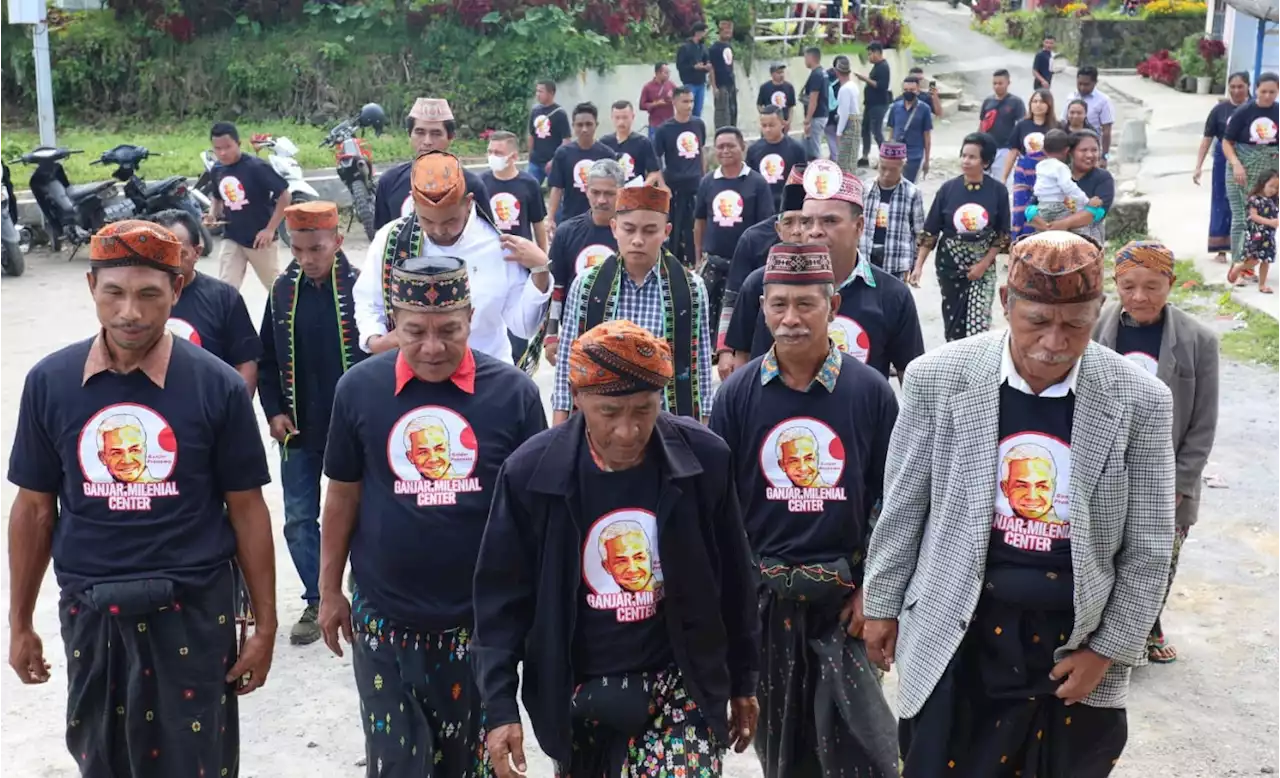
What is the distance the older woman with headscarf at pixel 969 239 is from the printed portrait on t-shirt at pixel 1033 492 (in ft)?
22.6

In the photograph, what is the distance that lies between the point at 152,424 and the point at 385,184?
5.72 m

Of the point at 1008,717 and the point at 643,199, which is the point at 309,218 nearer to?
the point at 643,199

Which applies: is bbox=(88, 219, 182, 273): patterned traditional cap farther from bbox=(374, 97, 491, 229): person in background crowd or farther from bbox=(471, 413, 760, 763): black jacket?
bbox=(374, 97, 491, 229): person in background crowd

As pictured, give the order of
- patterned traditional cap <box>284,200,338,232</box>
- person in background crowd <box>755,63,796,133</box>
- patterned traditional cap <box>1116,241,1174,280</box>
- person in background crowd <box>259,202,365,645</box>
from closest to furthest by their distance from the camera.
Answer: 1. patterned traditional cap <box>1116,241,1174,280</box>
2. patterned traditional cap <box>284,200,338,232</box>
3. person in background crowd <box>259,202,365,645</box>
4. person in background crowd <box>755,63,796,133</box>

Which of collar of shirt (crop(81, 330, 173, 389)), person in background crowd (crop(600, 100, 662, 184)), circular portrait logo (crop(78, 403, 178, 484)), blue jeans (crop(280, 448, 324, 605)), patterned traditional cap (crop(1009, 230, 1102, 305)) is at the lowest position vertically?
blue jeans (crop(280, 448, 324, 605))

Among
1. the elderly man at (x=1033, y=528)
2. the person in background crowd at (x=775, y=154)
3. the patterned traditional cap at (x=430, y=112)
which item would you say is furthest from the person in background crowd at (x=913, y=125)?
the elderly man at (x=1033, y=528)

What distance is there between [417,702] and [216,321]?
2317 millimetres

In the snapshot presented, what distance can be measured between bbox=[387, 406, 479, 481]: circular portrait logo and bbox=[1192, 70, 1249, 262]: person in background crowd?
13020 millimetres

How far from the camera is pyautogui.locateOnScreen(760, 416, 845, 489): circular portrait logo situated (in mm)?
4680

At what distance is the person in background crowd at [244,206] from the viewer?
40.3 feet

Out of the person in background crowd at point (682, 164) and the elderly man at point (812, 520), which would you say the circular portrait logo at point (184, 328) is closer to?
the elderly man at point (812, 520)

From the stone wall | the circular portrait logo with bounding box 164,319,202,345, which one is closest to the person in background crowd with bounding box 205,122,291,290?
the circular portrait logo with bounding box 164,319,202,345

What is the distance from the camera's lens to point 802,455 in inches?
185

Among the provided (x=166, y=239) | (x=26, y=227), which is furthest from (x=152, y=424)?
(x=26, y=227)
